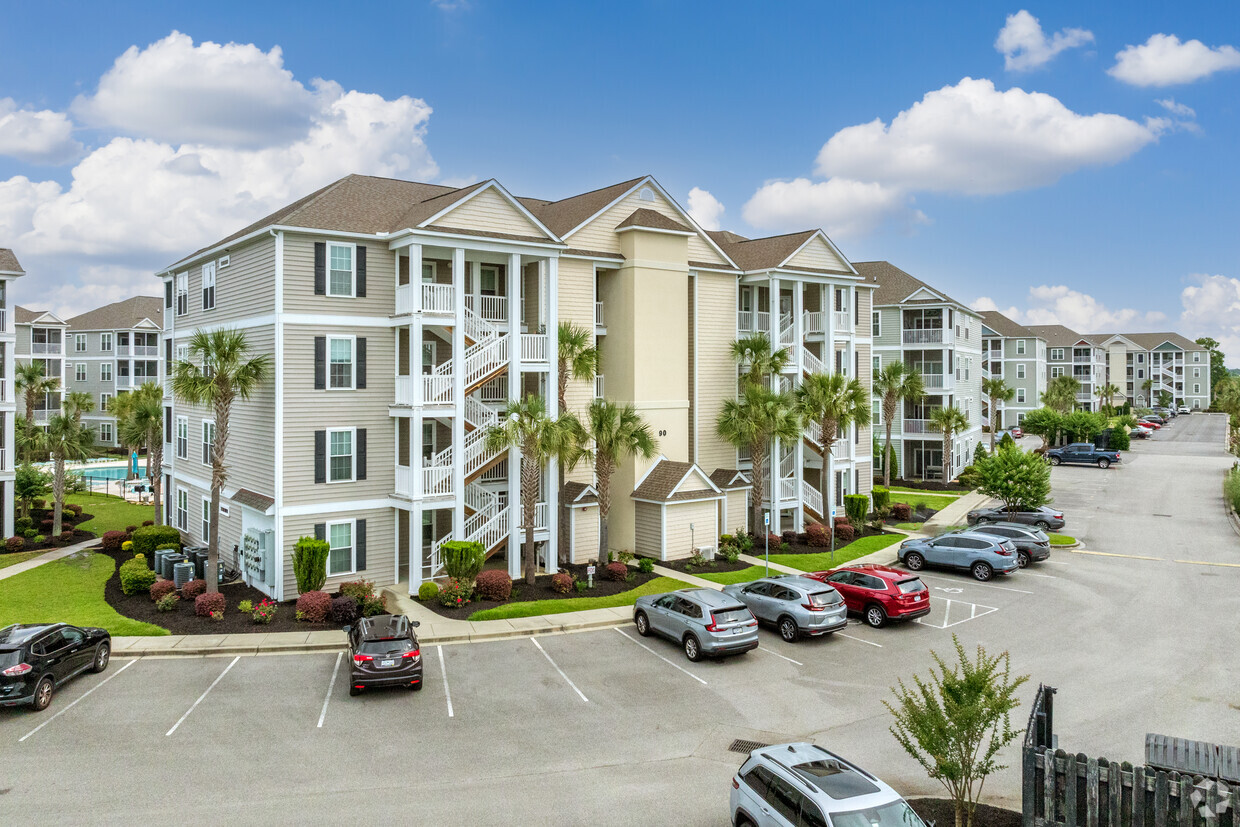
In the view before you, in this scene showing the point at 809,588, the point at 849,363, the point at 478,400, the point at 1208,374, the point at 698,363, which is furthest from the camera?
the point at 1208,374

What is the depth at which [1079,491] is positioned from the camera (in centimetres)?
5309

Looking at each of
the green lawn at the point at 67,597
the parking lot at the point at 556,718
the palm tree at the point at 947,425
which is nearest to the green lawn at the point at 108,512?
the green lawn at the point at 67,597

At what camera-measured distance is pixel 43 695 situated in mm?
16766

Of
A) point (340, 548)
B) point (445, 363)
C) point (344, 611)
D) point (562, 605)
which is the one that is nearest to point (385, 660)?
point (344, 611)

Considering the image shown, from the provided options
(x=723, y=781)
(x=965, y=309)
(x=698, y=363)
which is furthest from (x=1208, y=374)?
(x=723, y=781)

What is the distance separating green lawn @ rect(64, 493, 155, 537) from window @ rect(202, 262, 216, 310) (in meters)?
14.2

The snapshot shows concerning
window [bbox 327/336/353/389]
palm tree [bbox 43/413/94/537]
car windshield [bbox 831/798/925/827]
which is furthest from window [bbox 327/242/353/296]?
car windshield [bbox 831/798/925/827]

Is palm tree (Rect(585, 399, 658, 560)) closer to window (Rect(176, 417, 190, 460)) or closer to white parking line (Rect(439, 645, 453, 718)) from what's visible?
white parking line (Rect(439, 645, 453, 718))

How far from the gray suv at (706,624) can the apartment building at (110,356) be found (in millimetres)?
66234

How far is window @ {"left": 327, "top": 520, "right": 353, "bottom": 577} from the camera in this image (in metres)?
26.3

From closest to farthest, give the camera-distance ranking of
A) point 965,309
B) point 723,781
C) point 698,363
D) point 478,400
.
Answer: point 723,781 → point 478,400 → point 698,363 → point 965,309

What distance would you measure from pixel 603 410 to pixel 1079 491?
38.9 m

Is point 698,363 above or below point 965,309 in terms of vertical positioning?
below

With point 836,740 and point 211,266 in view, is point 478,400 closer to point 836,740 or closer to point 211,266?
point 211,266
